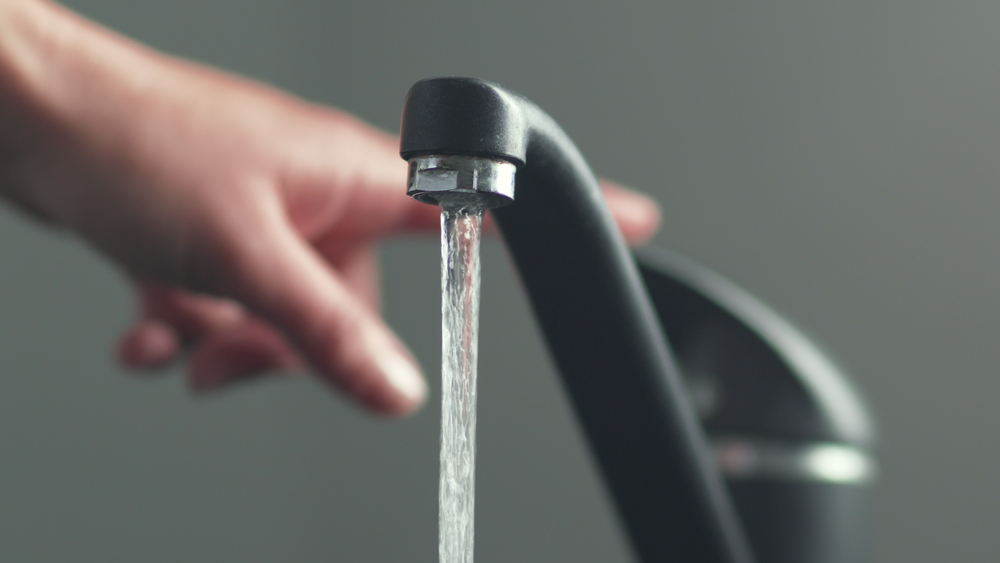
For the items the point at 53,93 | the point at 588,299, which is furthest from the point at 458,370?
the point at 53,93

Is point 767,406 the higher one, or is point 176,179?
point 176,179

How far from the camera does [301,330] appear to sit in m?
0.42

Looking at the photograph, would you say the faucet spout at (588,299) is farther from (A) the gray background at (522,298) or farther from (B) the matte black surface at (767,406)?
(A) the gray background at (522,298)

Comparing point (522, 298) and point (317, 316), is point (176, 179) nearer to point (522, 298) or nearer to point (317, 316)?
point (317, 316)

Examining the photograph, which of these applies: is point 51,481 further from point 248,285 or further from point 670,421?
point 670,421

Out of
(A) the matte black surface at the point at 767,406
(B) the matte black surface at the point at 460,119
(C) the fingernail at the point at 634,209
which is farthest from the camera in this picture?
(C) the fingernail at the point at 634,209

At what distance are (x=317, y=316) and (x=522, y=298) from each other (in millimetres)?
488

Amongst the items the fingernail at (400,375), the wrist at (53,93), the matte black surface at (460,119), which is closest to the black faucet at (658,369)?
the matte black surface at (460,119)

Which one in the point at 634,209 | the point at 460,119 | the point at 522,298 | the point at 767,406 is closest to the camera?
the point at 460,119

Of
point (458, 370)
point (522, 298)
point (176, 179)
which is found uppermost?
point (522, 298)

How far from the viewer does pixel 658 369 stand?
231mm

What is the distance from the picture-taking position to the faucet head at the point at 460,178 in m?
0.16

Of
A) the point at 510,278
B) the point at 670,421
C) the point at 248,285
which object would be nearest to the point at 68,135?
the point at 248,285

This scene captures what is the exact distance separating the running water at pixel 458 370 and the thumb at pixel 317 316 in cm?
23
